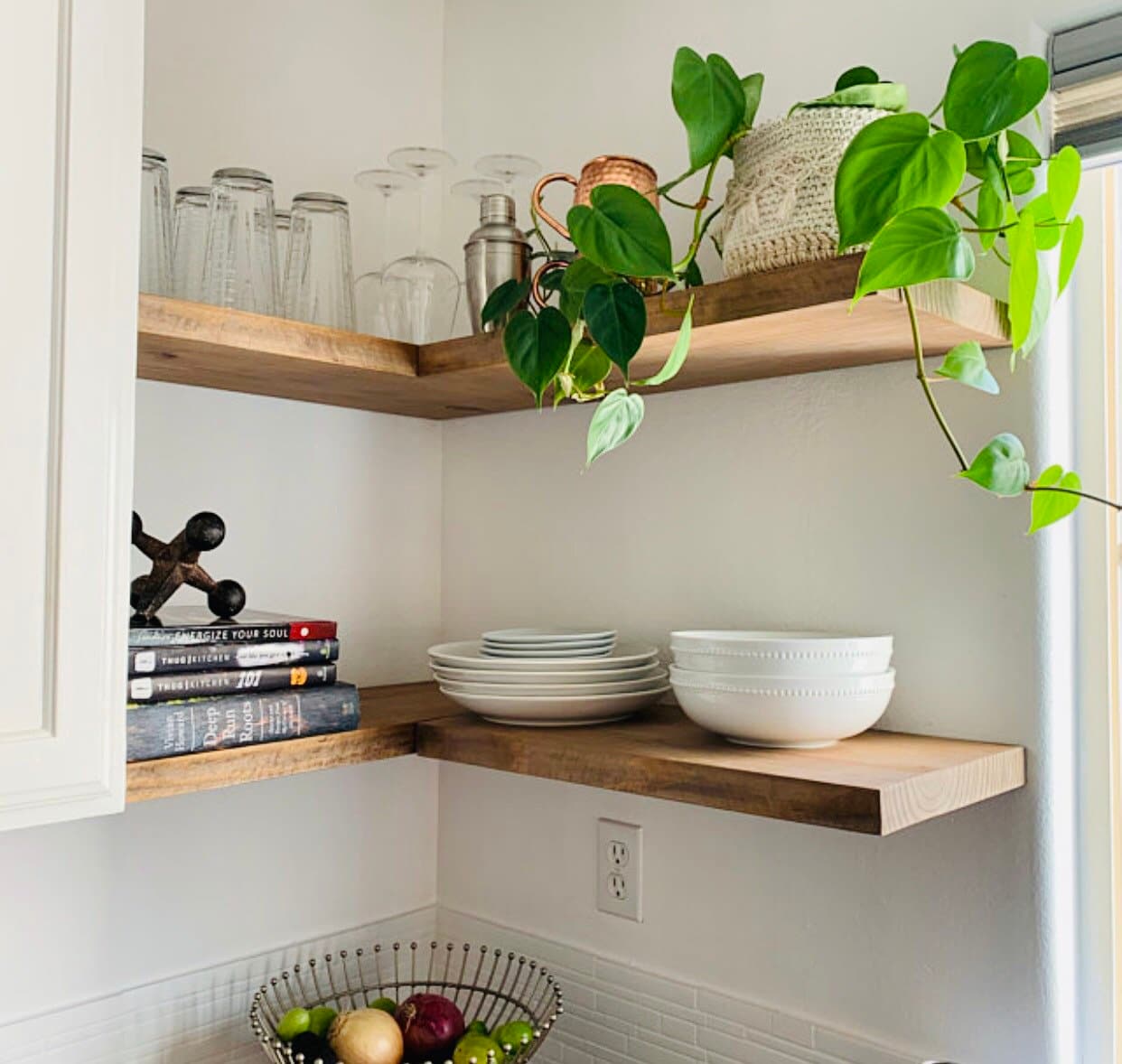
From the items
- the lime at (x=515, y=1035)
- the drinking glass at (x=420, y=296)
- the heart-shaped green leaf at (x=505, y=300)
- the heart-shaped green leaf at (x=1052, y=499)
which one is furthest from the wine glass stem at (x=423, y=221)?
the lime at (x=515, y=1035)

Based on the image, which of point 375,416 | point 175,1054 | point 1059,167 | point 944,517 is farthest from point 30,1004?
point 1059,167

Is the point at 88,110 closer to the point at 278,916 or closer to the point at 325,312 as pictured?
the point at 325,312

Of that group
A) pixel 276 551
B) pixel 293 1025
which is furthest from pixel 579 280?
pixel 293 1025

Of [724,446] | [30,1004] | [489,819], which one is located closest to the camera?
[30,1004]

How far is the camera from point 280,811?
142 cm

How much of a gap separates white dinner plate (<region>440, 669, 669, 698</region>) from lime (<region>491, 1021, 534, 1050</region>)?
14.7 inches

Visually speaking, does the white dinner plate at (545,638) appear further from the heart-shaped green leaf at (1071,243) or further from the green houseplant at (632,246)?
the heart-shaped green leaf at (1071,243)

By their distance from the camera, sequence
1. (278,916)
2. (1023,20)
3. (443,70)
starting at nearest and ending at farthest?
(1023,20) < (278,916) < (443,70)

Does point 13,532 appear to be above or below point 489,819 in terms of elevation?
above

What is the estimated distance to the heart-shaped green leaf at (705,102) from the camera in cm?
96

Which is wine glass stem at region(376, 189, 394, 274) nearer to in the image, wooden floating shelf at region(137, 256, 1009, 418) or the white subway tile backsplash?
wooden floating shelf at region(137, 256, 1009, 418)

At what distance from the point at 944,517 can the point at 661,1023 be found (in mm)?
659

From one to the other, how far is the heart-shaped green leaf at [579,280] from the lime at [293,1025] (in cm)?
80

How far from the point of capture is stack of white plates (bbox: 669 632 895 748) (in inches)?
38.0
